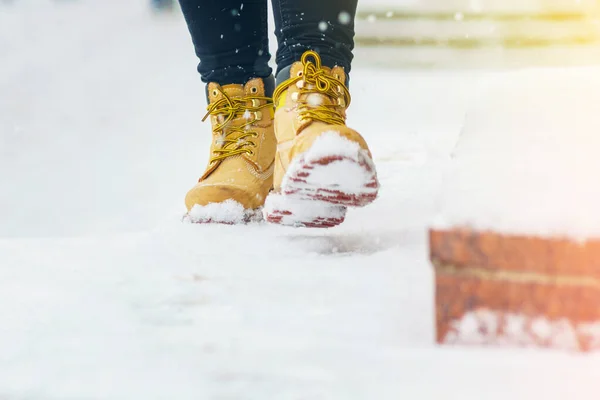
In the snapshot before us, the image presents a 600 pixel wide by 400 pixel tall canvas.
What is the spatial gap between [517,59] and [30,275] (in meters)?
4.44

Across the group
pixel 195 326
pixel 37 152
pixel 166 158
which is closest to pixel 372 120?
pixel 166 158

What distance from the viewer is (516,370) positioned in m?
0.47

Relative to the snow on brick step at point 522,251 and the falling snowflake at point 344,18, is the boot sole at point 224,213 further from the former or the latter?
the snow on brick step at point 522,251

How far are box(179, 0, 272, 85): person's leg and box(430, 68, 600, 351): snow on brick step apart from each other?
709 millimetres

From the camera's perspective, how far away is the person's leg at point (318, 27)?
1028mm

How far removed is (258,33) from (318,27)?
0.22 meters

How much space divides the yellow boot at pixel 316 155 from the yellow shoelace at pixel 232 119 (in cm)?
12

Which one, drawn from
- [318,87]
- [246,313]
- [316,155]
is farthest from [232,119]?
[246,313]

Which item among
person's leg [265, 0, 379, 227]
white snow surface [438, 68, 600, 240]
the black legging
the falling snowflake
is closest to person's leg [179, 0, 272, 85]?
the black legging

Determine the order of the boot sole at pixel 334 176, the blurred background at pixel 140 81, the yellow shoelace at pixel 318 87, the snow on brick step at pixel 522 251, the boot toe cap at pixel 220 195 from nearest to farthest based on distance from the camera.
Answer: the snow on brick step at pixel 522 251 → the boot sole at pixel 334 176 → the yellow shoelace at pixel 318 87 → the boot toe cap at pixel 220 195 → the blurred background at pixel 140 81

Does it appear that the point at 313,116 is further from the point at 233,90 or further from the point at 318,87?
the point at 233,90

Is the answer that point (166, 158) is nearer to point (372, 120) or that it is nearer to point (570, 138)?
point (372, 120)

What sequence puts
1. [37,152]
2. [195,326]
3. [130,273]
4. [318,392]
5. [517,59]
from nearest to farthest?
[318,392] < [195,326] < [130,273] < [37,152] < [517,59]

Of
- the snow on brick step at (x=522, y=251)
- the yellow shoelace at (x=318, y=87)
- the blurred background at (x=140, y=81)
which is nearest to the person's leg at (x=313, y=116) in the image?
the yellow shoelace at (x=318, y=87)
